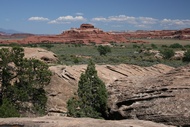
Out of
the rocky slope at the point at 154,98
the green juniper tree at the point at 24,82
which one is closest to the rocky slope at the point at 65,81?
the rocky slope at the point at 154,98

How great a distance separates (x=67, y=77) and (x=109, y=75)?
4.02 m

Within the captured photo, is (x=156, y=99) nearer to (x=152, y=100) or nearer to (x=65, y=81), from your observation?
(x=152, y=100)

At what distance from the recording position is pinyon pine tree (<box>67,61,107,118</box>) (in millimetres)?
19328

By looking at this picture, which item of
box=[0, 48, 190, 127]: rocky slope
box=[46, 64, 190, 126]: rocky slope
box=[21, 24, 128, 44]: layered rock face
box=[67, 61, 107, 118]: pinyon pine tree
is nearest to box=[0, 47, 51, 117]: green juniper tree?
box=[0, 48, 190, 127]: rocky slope

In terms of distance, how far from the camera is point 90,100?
67.0 feet

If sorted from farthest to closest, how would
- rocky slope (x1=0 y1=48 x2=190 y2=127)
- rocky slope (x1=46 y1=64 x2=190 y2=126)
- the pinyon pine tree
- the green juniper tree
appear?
the green juniper tree
the pinyon pine tree
rocky slope (x1=46 y1=64 x2=190 y2=126)
rocky slope (x1=0 y1=48 x2=190 y2=127)

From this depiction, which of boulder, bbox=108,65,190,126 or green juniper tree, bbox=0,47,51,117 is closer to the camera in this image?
boulder, bbox=108,65,190,126

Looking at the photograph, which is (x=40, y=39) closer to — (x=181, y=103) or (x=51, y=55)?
(x=51, y=55)

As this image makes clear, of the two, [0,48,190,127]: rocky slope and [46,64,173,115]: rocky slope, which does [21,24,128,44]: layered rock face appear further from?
[0,48,190,127]: rocky slope

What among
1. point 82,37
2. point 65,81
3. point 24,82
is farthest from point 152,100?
point 82,37

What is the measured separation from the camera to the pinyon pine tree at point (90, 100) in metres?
19.3

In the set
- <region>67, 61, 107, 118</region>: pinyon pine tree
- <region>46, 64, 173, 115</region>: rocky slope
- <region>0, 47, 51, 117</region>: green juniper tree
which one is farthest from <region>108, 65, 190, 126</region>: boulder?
<region>0, 47, 51, 117</region>: green juniper tree

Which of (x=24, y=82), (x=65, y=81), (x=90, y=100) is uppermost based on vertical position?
(x=24, y=82)

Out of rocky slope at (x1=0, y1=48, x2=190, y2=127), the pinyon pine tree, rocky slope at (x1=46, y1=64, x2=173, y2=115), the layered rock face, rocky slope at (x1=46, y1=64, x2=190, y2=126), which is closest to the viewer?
rocky slope at (x1=0, y1=48, x2=190, y2=127)
